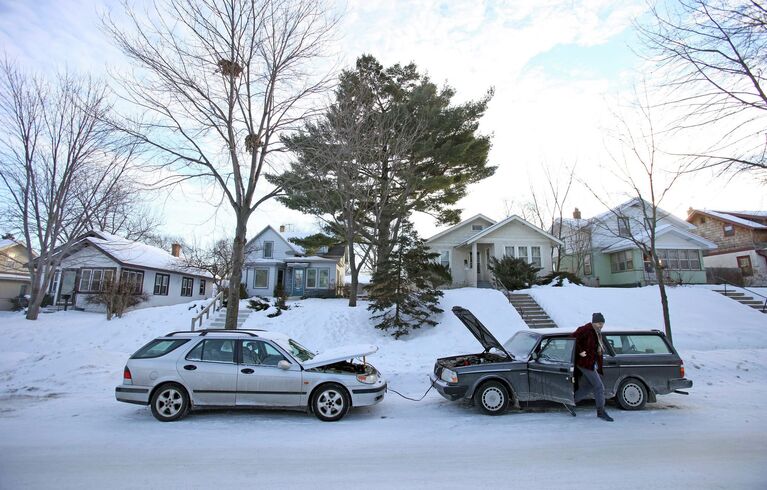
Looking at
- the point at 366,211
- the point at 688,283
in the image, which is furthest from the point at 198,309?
the point at 688,283

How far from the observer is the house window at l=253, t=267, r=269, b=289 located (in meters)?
31.4

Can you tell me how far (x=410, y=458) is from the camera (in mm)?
5090

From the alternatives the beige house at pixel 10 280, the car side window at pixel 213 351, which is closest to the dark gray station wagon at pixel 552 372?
the car side window at pixel 213 351

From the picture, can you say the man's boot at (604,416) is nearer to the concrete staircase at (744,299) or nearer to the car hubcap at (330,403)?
the car hubcap at (330,403)

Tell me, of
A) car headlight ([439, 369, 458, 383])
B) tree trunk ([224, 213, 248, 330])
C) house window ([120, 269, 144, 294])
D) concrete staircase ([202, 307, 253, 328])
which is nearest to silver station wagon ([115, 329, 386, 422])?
car headlight ([439, 369, 458, 383])

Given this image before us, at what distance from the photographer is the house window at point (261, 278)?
3142 centimetres

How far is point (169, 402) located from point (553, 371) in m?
6.74

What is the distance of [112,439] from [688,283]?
31086 millimetres

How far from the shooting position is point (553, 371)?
7098 millimetres

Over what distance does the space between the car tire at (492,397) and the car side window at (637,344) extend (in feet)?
7.89

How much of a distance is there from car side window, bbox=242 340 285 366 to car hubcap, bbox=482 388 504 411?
3.73 m

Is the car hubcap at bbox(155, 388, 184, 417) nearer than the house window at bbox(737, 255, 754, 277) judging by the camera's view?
Yes

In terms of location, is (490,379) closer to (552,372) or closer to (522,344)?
(552,372)

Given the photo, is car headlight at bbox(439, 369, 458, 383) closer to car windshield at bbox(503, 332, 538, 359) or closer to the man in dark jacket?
car windshield at bbox(503, 332, 538, 359)
